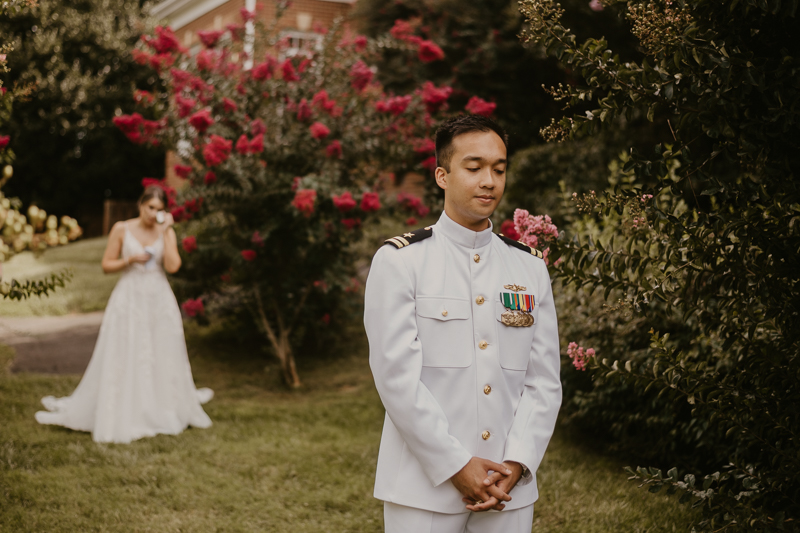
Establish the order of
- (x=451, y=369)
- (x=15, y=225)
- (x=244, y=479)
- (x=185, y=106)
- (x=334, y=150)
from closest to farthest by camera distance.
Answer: (x=451, y=369) → (x=244, y=479) → (x=185, y=106) → (x=334, y=150) → (x=15, y=225)

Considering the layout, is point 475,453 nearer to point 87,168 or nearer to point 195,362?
point 195,362

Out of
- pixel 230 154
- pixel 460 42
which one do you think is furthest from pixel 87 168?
pixel 230 154

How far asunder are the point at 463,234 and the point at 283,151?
498 centimetres

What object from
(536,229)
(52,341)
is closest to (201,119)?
(536,229)

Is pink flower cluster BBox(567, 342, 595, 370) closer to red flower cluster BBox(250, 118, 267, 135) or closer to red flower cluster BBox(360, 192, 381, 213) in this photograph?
red flower cluster BBox(360, 192, 381, 213)

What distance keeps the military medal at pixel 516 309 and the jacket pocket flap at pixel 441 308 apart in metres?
0.13

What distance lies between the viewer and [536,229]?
2967mm

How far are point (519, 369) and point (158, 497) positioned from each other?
3150 millimetres

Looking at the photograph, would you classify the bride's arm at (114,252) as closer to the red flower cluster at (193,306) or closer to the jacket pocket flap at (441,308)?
the red flower cluster at (193,306)

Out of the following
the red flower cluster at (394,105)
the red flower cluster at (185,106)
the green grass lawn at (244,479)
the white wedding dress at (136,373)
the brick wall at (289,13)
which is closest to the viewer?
the green grass lawn at (244,479)

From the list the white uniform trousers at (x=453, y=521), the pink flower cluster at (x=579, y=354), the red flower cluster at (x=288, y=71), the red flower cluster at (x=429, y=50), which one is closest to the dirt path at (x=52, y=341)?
the red flower cluster at (x=288, y=71)

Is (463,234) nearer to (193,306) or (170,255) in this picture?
(170,255)

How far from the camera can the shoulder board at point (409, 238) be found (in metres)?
2.25

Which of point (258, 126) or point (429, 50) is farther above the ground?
point (429, 50)
